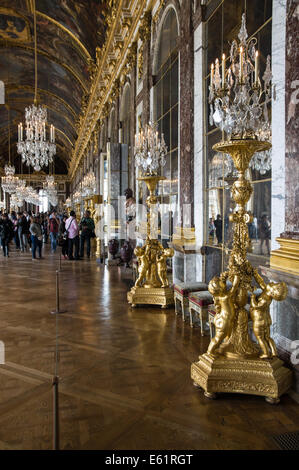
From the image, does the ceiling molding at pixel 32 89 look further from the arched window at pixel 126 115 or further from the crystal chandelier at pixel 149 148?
the crystal chandelier at pixel 149 148

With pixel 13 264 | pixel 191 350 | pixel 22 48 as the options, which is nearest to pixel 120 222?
pixel 13 264

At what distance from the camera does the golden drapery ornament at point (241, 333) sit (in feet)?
10.1

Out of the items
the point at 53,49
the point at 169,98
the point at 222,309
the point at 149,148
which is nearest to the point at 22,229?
the point at 169,98

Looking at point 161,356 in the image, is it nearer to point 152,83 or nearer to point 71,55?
point 152,83

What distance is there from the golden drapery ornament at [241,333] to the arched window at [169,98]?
4404mm

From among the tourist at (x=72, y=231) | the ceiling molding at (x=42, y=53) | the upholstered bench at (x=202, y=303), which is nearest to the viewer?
the upholstered bench at (x=202, y=303)

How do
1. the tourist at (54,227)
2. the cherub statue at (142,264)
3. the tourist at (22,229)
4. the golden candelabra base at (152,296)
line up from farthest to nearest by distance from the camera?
the tourist at (54,227) < the tourist at (22,229) < the cherub statue at (142,264) < the golden candelabra base at (152,296)

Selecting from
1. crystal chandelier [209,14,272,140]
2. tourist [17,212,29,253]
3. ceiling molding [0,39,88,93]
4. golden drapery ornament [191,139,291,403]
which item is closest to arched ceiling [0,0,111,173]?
ceiling molding [0,39,88,93]

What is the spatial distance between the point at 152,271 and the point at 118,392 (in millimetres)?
3370

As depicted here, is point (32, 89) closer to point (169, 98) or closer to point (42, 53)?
point (42, 53)

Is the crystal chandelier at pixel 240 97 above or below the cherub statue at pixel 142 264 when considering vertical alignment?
above

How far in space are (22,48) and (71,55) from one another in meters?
3.62

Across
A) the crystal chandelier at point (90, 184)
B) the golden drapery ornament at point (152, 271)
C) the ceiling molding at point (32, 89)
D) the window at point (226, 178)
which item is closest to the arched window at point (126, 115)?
the crystal chandelier at point (90, 184)

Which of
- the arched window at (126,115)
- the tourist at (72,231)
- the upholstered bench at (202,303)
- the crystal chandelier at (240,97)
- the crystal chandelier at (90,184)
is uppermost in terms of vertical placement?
the arched window at (126,115)
